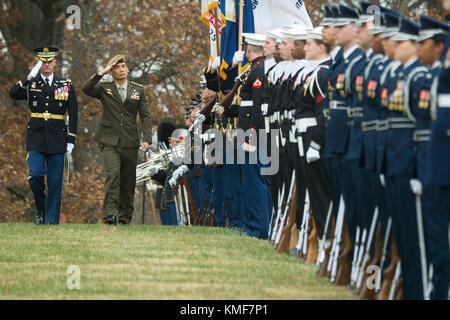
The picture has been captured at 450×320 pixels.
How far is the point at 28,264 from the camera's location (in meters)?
10.6

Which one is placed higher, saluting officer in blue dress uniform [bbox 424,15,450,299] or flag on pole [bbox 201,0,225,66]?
flag on pole [bbox 201,0,225,66]

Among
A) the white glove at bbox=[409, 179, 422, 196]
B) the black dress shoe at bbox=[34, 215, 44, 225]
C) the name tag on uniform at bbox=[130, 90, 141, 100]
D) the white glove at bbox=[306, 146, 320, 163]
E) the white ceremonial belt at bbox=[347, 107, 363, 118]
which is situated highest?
the name tag on uniform at bbox=[130, 90, 141, 100]

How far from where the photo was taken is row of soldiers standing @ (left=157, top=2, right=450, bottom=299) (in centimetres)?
739

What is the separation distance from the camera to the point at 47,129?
15.6 m

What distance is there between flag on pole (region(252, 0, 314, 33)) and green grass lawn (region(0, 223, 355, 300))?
10.1 feet

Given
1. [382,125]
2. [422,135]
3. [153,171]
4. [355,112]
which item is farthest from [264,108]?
[153,171]

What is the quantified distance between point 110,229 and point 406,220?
25.3ft

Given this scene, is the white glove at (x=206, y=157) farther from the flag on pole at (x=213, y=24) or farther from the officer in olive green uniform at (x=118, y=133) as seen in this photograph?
the officer in olive green uniform at (x=118, y=133)

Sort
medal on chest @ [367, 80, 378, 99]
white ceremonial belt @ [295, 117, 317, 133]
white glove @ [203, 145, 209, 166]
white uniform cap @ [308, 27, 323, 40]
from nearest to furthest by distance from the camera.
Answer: medal on chest @ [367, 80, 378, 99] < white uniform cap @ [308, 27, 323, 40] < white ceremonial belt @ [295, 117, 317, 133] < white glove @ [203, 145, 209, 166]

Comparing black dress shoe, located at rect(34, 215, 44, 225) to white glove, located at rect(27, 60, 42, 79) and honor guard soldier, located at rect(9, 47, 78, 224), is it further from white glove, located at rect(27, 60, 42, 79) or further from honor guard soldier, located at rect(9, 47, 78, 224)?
white glove, located at rect(27, 60, 42, 79)

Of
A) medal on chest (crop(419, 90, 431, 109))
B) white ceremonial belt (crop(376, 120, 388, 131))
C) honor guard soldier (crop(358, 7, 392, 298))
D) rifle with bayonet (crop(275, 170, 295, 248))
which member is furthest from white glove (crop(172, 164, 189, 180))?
medal on chest (crop(419, 90, 431, 109))

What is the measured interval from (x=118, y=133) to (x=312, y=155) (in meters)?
6.17

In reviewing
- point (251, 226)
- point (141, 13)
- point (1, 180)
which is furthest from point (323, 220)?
point (141, 13)

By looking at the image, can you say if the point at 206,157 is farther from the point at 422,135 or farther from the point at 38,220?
the point at 422,135
